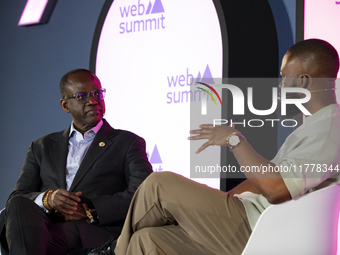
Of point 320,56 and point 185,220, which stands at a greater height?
point 320,56

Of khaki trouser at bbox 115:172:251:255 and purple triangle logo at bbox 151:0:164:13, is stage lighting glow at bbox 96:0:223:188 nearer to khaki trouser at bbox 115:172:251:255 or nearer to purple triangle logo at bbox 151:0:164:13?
purple triangle logo at bbox 151:0:164:13

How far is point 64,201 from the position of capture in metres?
2.61

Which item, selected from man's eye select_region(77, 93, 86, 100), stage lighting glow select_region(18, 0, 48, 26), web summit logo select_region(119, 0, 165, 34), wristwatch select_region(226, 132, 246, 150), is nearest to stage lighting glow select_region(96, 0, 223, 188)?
web summit logo select_region(119, 0, 165, 34)

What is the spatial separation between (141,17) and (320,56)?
2.31m

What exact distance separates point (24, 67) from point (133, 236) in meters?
3.63

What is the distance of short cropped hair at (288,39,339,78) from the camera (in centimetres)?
210

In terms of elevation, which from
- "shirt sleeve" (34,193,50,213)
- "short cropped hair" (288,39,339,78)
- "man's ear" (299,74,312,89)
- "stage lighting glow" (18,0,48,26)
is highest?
"stage lighting glow" (18,0,48,26)

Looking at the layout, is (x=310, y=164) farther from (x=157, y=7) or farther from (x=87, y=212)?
(x=157, y=7)

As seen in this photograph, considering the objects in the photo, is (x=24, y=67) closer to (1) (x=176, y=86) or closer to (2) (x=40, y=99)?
(2) (x=40, y=99)

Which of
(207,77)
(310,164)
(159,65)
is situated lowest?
(310,164)

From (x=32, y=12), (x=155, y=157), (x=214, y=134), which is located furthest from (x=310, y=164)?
(x=32, y=12)

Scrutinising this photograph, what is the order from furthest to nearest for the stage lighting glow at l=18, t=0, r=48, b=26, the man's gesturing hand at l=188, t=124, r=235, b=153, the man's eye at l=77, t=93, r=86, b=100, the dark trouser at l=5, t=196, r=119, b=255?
the stage lighting glow at l=18, t=0, r=48, b=26 → the man's eye at l=77, t=93, r=86, b=100 → the dark trouser at l=5, t=196, r=119, b=255 → the man's gesturing hand at l=188, t=124, r=235, b=153

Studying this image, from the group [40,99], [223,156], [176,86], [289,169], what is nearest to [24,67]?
[40,99]

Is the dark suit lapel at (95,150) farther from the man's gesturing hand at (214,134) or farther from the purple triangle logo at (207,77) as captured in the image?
the man's gesturing hand at (214,134)
